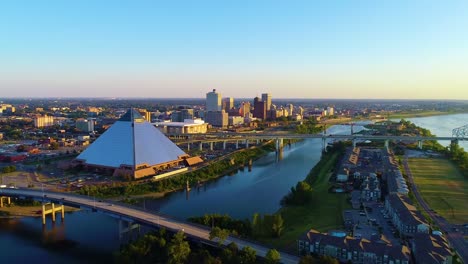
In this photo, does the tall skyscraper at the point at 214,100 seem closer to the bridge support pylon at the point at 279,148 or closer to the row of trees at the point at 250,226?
the bridge support pylon at the point at 279,148

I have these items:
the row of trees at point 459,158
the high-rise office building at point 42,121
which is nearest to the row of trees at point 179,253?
the row of trees at point 459,158

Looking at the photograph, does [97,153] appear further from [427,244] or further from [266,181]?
[427,244]

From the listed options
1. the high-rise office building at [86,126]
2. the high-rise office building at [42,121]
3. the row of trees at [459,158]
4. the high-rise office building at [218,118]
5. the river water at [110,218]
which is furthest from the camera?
the high-rise office building at [218,118]

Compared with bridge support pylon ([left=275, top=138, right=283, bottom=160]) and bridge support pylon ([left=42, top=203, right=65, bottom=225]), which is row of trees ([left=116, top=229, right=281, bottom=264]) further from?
bridge support pylon ([left=275, top=138, right=283, bottom=160])

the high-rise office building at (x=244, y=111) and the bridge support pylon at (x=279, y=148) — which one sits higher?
the high-rise office building at (x=244, y=111)

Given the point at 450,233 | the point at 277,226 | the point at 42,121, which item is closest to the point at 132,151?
the point at 277,226

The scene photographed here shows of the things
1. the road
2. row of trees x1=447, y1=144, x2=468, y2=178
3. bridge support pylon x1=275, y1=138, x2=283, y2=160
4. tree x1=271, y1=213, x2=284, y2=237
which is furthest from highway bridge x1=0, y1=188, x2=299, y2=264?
bridge support pylon x1=275, y1=138, x2=283, y2=160

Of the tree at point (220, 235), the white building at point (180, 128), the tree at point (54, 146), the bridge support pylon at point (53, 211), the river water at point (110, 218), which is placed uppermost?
the white building at point (180, 128)

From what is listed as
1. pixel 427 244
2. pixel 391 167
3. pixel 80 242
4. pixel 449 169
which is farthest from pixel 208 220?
pixel 449 169
